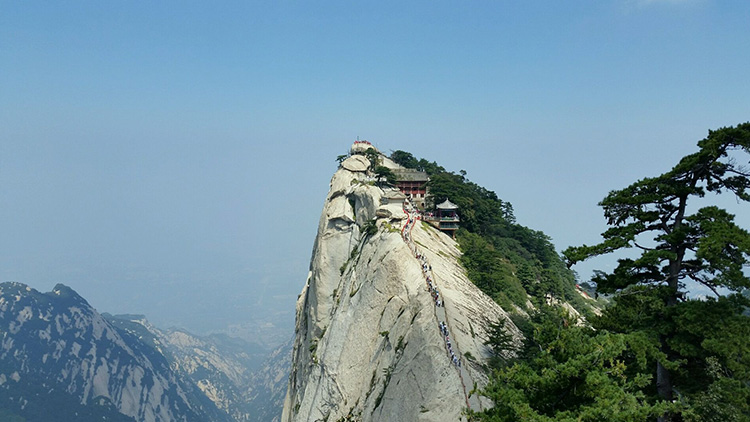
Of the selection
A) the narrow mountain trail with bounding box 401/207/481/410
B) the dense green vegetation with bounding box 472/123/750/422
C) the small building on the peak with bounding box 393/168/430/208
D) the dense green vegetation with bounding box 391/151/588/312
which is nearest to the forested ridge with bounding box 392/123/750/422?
the dense green vegetation with bounding box 472/123/750/422

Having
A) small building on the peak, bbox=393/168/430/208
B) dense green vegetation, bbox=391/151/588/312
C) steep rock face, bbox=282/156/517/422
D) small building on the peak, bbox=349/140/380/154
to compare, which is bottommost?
steep rock face, bbox=282/156/517/422

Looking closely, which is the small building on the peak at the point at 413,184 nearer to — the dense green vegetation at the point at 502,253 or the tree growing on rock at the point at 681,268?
the dense green vegetation at the point at 502,253

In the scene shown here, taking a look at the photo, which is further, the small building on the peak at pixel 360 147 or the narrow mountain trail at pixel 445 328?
the small building on the peak at pixel 360 147

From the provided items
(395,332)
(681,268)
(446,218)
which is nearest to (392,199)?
→ (446,218)

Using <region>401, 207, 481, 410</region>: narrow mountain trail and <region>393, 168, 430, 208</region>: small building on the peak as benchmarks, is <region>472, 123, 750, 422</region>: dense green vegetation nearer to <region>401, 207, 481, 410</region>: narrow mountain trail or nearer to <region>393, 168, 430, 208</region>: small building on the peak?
<region>401, 207, 481, 410</region>: narrow mountain trail

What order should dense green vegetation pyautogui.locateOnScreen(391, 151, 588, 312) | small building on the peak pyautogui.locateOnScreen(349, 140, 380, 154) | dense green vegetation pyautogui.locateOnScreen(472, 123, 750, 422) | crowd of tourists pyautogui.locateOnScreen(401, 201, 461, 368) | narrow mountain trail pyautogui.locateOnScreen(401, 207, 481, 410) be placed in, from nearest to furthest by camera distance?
dense green vegetation pyautogui.locateOnScreen(472, 123, 750, 422) < narrow mountain trail pyautogui.locateOnScreen(401, 207, 481, 410) < crowd of tourists pyautogui.locateOnScreen(401, 201, 461, 368) < dense green vegetation pyautogui.locateOnScreen(391, 151, 588, 312) < small building on the peak pyautogui.locateOnScreen(349, 140, 380, 154)

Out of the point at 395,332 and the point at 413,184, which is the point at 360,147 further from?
the point at 395,332

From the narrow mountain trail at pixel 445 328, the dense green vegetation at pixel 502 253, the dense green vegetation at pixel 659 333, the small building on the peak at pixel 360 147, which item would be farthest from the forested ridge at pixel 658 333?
the small building on the peak at pixel 360 147
